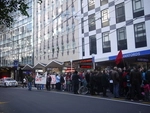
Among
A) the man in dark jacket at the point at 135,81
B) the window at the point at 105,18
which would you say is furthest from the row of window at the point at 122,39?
the man in dark jacket at the point at 135,81

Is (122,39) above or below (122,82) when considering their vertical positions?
above

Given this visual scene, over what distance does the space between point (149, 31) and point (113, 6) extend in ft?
20.3

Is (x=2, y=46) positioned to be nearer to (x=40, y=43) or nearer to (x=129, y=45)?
(x=40, y=43)

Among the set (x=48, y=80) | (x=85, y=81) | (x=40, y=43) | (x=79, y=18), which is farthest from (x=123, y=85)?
(x=40, y=43)

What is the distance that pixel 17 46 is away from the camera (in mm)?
56344

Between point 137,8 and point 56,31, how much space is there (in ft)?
63.1

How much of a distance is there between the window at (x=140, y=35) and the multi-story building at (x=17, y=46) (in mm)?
30167

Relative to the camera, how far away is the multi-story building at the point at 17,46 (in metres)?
51.3

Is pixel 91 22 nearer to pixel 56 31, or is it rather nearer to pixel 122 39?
pixel 122 39

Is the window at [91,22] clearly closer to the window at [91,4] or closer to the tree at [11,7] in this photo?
the window at [91,4]

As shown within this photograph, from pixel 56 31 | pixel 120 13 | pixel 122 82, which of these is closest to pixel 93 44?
pixel 120 13

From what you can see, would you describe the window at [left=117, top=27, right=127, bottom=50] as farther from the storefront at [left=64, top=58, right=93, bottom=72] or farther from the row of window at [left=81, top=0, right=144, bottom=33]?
the storefront at [left=64, top=58, right=93, bottom=72]

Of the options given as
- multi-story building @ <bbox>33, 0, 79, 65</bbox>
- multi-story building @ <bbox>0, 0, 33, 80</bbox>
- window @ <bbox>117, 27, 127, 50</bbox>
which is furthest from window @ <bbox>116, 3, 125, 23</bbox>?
multi-story building @ <bbox>0, 0, 33, 80</bbox>

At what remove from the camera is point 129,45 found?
23750mm
